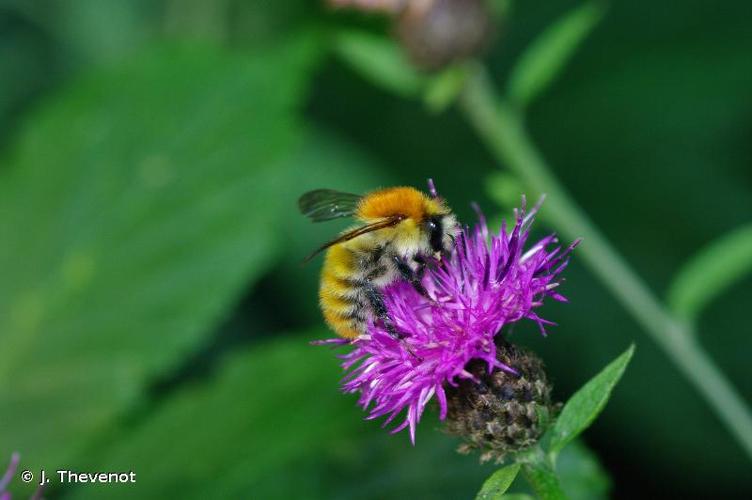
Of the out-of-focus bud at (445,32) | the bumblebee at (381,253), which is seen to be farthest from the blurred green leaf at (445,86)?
the bumblebee at (381,253)

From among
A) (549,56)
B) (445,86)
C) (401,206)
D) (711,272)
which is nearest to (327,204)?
(401,206)

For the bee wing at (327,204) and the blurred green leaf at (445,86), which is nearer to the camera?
the bee wing at (327,204)

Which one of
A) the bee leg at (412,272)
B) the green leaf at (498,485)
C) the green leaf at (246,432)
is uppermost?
the green leaf at (246,432)

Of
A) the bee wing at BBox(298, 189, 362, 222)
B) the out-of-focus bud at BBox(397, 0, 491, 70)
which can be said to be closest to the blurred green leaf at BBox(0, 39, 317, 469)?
the out-of-focus bud at BBox(397, 0, 491, 70)

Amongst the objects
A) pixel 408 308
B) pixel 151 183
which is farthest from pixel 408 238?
pixel 151 183

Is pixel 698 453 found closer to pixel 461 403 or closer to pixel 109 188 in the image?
pixel 461 403

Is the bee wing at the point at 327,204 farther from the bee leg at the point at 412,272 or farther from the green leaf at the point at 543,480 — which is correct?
the green leaf at the point at 543,480

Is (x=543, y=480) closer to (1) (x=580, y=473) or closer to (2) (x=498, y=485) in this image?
(2) (x=498, y=485)
